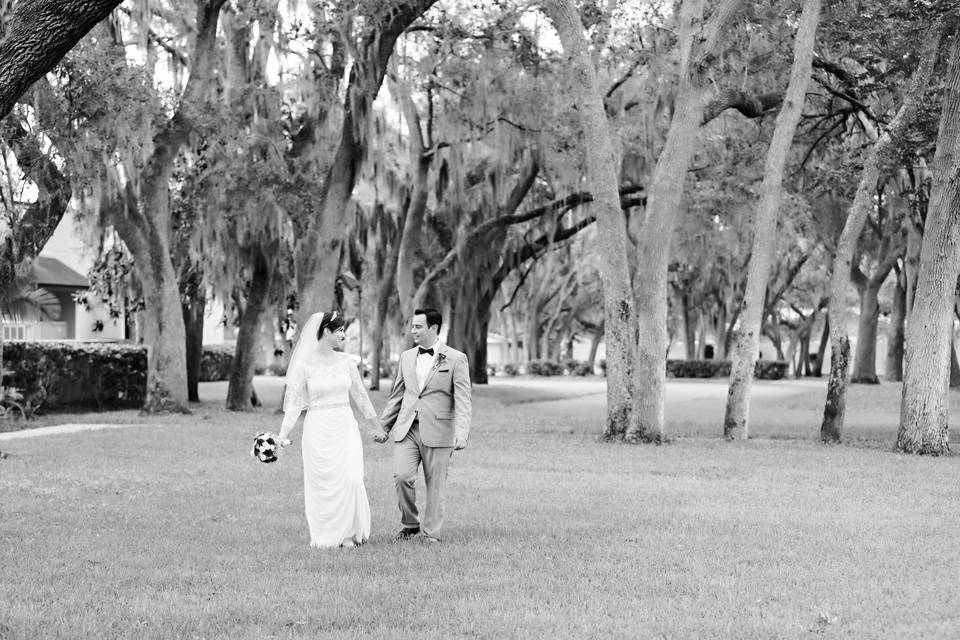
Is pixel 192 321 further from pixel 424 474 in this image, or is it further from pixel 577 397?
pixel 424 474

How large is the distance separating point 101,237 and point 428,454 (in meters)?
18.0

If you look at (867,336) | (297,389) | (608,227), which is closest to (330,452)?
(297,389)

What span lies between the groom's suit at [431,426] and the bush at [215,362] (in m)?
35.0

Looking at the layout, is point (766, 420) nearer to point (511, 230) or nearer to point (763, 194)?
point (763, 194)

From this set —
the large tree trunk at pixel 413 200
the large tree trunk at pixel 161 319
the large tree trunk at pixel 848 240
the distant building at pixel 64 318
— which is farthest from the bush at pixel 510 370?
the large tree trunk at pixel 848 240

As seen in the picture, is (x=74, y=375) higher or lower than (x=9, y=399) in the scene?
higher

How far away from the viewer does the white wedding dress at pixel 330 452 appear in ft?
27.7

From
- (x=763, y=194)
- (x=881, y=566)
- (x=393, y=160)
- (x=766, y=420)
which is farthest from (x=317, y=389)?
(x=393, y=160)

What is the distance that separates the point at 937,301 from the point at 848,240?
192cm

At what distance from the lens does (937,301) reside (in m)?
16.2

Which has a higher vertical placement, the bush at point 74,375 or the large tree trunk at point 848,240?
the large tree trunk at point 848,240

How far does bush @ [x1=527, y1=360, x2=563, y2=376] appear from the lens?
53500mm

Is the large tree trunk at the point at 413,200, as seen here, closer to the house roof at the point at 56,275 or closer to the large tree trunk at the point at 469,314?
the large tree trunk at the point at 469,314

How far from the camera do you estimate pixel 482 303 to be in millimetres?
34438
